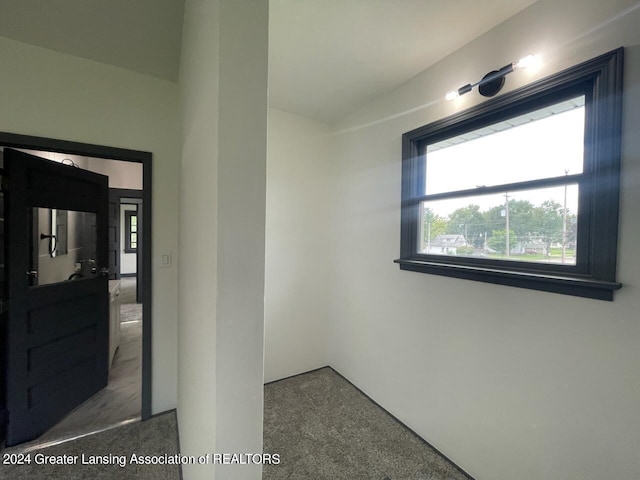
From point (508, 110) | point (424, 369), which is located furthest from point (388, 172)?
point (424, 369)

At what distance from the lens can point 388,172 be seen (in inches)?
83.8

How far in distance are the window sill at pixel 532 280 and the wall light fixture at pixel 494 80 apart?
1016 millimetres

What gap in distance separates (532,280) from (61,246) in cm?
332

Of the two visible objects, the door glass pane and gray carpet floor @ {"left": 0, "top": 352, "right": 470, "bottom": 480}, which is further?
the door glass pane

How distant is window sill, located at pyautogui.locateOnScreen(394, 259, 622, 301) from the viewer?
1071 millimetres

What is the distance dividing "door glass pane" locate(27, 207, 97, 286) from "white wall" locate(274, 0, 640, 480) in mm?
1860

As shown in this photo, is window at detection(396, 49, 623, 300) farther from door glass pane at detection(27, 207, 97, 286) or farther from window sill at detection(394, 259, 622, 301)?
door glass pane at detection(27, 207, 97, 286)

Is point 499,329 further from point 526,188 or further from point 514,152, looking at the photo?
point 514,152

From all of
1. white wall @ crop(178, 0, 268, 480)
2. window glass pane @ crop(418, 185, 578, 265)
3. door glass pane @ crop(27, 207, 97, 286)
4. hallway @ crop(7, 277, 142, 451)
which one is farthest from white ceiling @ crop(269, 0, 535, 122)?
hallway @ crop(7, 277, 142, 451)

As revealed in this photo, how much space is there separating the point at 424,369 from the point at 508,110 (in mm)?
1723

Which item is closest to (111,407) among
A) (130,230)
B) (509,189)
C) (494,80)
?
(509,189)

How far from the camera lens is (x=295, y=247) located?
8.56 feet

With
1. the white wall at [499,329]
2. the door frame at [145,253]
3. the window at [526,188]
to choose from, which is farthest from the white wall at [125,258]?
the window at [526,188]

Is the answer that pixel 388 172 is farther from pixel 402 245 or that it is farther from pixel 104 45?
pixel 104 45
